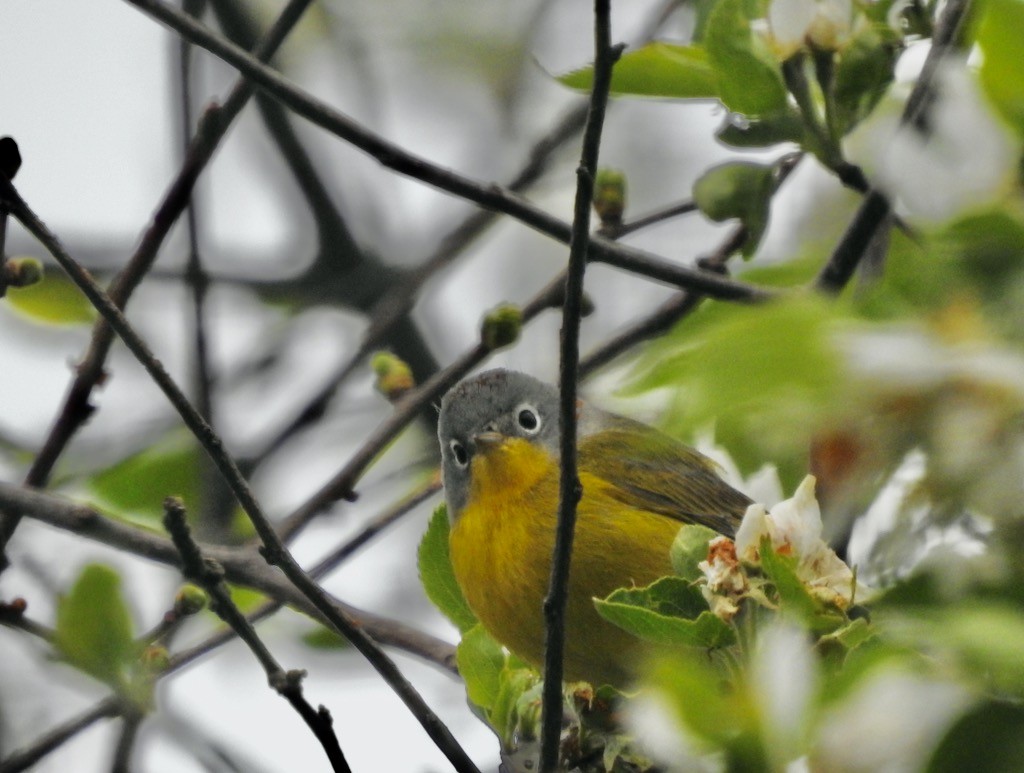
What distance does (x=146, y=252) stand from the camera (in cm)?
357

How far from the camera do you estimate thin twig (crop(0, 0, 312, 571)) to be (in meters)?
3.24

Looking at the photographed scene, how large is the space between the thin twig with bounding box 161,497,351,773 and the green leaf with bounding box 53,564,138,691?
216 millimetres

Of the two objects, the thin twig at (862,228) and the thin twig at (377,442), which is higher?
the thin twig at (377,442)

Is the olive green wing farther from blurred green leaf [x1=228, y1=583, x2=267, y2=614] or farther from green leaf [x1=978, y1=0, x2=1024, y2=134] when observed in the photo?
green leaf [x1=978, y1=0, x2=1024, y2=134]

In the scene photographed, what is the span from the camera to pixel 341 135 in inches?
106

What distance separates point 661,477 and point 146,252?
84.7 inches

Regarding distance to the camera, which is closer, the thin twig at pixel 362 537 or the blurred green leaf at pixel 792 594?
the blurred green leaf at pixel 792 594

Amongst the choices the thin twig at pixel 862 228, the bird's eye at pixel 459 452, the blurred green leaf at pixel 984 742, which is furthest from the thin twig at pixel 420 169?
the blurred green leaf at pixel 984 742

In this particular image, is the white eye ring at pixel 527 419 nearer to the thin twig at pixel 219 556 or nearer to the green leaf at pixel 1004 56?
the thin twig at pixel 219 556

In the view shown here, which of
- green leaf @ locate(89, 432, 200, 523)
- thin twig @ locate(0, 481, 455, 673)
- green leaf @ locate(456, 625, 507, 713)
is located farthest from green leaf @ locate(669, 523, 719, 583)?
green leaf @ locate(89, 432, 200, 523)

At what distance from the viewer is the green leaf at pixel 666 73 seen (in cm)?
262

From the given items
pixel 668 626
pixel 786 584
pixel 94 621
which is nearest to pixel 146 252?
pixel 94 621

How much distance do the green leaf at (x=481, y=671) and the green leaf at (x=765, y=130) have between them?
4.34 feet

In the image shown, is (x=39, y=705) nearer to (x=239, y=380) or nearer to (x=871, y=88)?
(x=239, y=380)
